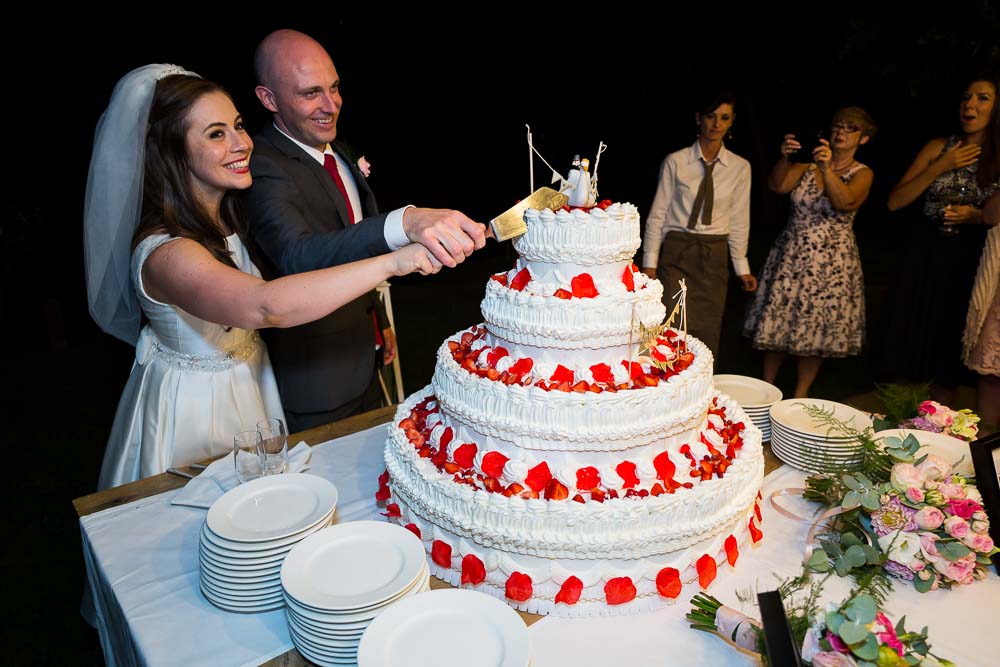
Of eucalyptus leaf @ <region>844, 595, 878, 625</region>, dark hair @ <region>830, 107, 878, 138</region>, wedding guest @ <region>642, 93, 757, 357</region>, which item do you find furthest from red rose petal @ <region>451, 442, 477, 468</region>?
dark hair @ <region>830, 107, 878, 138</region>

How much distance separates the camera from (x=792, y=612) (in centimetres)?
155

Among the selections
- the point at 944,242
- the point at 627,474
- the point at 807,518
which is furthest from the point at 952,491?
the point at 944,242

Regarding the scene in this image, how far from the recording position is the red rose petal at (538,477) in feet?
6.03

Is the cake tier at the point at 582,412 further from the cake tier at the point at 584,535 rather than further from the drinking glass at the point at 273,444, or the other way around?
the drinking glass at the point at 273,444

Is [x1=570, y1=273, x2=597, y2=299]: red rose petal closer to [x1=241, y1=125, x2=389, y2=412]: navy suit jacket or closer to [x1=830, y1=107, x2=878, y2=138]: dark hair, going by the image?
[x1=241, y1=125, x2=389, y2=412]: navy suit jacket

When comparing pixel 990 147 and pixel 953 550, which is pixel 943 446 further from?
pixel 990 147

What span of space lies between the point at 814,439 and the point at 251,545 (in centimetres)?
184

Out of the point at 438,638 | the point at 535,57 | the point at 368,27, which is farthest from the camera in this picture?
the point at 535,57

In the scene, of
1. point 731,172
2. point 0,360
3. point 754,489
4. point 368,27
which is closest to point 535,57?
point 368,27

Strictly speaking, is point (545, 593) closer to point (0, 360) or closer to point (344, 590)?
point (344, 590)

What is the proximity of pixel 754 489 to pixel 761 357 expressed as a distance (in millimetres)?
5153

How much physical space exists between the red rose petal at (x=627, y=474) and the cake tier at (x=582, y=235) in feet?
1.84

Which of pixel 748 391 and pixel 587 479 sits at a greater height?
pixel 587 479

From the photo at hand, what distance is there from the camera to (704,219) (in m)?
4.99
